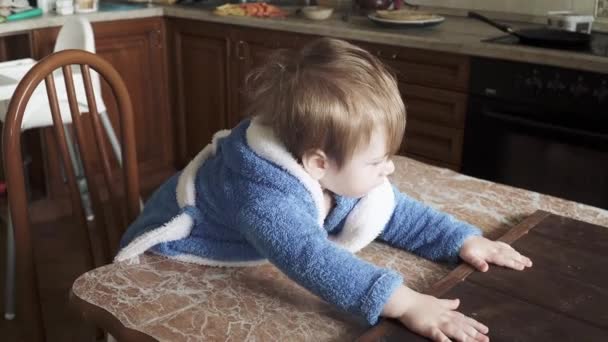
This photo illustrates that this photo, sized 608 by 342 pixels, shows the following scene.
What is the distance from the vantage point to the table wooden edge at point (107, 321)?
727mm

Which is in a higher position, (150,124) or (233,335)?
(233,335)

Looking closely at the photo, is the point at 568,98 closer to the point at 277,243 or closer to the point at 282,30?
the point at 282,30

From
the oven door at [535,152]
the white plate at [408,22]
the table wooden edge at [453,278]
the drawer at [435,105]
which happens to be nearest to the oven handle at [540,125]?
the oven door at [535,152]

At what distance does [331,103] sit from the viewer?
82cm

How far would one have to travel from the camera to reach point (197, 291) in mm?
810

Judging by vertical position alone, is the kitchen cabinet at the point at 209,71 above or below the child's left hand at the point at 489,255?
below

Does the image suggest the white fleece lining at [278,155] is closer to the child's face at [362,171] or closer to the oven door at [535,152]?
the child's face at [362,171]

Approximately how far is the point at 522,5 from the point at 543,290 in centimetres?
221

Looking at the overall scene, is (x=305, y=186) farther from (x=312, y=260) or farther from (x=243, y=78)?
(x=243, y=78)

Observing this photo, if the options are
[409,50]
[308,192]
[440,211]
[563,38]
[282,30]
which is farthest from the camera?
[282,30]

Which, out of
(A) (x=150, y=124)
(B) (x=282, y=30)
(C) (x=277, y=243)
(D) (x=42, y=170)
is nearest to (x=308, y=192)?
(C) (x=277, y=243)

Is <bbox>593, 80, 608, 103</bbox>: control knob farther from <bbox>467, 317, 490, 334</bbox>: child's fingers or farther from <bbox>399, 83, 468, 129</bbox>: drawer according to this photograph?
<bbox>467, 317, 490, 334</bbox>: child's fingers

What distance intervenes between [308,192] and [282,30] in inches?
80.1

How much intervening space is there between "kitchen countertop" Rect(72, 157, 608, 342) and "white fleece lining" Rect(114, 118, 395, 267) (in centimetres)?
2
